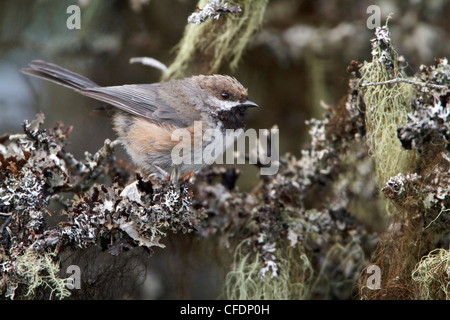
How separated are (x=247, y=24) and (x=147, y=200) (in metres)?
1.33

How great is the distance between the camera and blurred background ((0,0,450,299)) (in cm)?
335

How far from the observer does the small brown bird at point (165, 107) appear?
2.79 meters

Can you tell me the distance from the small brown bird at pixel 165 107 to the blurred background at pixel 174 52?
0.58 metres

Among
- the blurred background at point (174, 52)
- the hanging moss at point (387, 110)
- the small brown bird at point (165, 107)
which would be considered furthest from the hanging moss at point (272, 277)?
the hanging moss at point (387, 110)

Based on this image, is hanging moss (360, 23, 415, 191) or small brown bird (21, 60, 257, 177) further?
small brown bird (21, 60, 257, 177)

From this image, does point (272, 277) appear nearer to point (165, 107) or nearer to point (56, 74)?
point (165, 107)

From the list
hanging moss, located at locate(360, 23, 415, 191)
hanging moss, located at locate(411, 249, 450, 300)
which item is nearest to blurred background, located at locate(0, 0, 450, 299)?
hanging moss, located at locate(360, 23, 415, 191)

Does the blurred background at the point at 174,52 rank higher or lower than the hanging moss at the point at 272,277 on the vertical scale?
higher

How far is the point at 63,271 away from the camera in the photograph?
228 centimetres

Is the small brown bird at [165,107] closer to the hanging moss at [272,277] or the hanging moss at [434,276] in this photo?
the hanging moss at [272,277]

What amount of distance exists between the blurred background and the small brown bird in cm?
58

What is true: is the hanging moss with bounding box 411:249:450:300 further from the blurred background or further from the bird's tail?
the bird's tail
